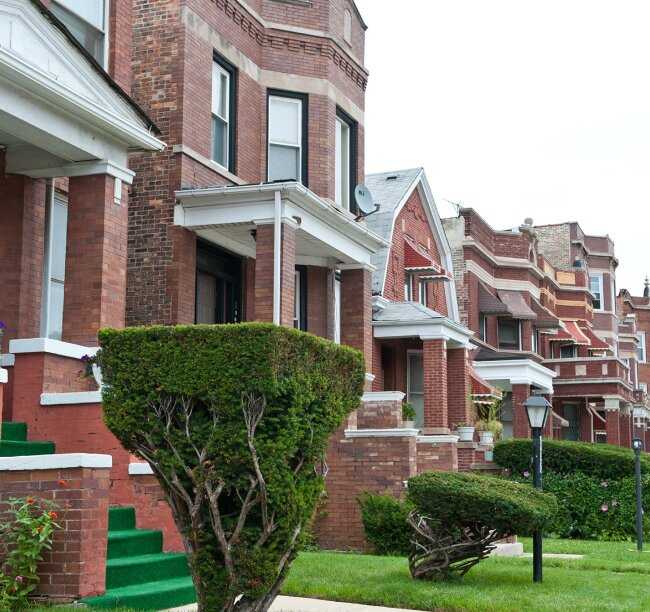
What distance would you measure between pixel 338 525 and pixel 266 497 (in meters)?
9.61

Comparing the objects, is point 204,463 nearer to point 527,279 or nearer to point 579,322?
point 527,279

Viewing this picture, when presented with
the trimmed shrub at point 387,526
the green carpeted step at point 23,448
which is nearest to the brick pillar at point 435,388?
the trimmed shrub at point 387,526

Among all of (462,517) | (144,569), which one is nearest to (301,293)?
(462,517)

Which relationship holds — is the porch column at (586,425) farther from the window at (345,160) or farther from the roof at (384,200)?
the window at (345,160)

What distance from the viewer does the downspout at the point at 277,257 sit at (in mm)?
15984

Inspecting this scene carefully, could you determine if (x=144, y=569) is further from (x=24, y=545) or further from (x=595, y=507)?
(x=595, y=507)

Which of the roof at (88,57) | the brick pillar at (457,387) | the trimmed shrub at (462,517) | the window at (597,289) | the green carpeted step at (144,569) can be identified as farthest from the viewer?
the window at (597,289)

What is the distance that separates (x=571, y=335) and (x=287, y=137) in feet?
98.6

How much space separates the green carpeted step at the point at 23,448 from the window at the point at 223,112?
326 inches

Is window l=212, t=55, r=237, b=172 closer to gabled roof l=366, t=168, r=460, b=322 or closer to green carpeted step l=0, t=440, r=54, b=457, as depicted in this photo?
gabled roof l=366, t=168, r=460, b=322

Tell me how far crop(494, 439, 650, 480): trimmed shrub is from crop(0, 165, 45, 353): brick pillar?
1376cm

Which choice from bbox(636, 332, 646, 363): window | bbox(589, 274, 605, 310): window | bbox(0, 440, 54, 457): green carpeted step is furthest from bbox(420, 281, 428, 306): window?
bbox(636, 332, 646, 363): window

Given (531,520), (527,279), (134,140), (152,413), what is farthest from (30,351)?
(527,279)

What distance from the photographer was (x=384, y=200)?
27.8 meters
